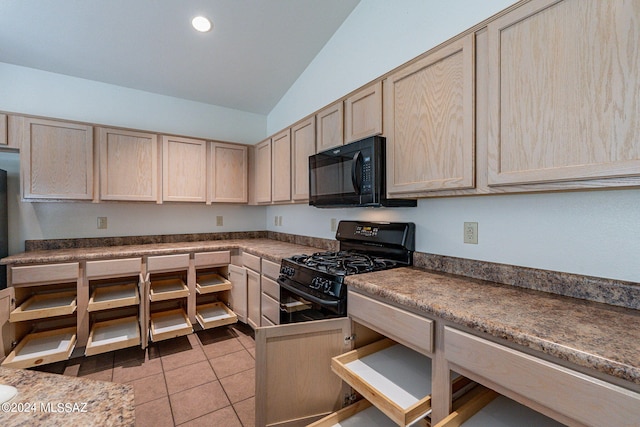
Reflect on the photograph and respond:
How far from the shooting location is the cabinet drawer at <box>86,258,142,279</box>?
2388 mm

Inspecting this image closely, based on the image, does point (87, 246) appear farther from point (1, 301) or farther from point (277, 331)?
point (277, 331)

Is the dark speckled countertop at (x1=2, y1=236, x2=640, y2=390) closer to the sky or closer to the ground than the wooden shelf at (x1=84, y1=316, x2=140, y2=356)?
closer to the sky

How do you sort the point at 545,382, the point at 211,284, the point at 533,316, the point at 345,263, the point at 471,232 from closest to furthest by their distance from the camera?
the point at 545,382 < the point at 533,316 < the point at 471,232 < the point at 345,263 < the point at 211,284

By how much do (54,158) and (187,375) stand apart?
2.18 metres

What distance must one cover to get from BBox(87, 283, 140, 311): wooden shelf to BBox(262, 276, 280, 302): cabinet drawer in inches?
45.3

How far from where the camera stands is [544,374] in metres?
0.79

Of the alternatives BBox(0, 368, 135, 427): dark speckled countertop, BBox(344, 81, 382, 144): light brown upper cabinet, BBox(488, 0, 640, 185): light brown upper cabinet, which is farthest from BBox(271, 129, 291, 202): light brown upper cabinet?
BBox(0, 368, 135, 427): dark speckled countertop

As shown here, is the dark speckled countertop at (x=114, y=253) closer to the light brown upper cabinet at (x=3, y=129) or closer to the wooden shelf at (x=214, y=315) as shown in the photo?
the wooden shelf at (x=214, y=315)

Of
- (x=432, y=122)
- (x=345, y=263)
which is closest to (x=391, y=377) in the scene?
(x=345, y=263)

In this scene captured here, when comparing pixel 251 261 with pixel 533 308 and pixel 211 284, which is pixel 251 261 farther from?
pixel 533 308

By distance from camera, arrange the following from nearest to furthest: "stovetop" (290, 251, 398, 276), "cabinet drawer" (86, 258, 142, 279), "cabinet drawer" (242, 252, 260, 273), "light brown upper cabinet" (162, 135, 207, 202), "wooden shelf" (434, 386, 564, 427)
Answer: "wooden shelf" (434, 386, 564, 427), "stovetop" (290, 251, 398, 276), "cabinet drawer" (86, 258, 142, 279), "cabinet drawer" (242, 252, 260, 273), "light brown upper cabinet" (162, 135, 207, 202)

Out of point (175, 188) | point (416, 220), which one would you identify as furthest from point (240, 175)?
point (416, 220)

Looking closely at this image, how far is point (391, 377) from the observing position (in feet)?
4.31

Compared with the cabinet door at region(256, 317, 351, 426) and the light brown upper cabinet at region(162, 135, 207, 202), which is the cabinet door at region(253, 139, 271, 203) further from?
the cabinet door at region(256, 317, 351, 426)
